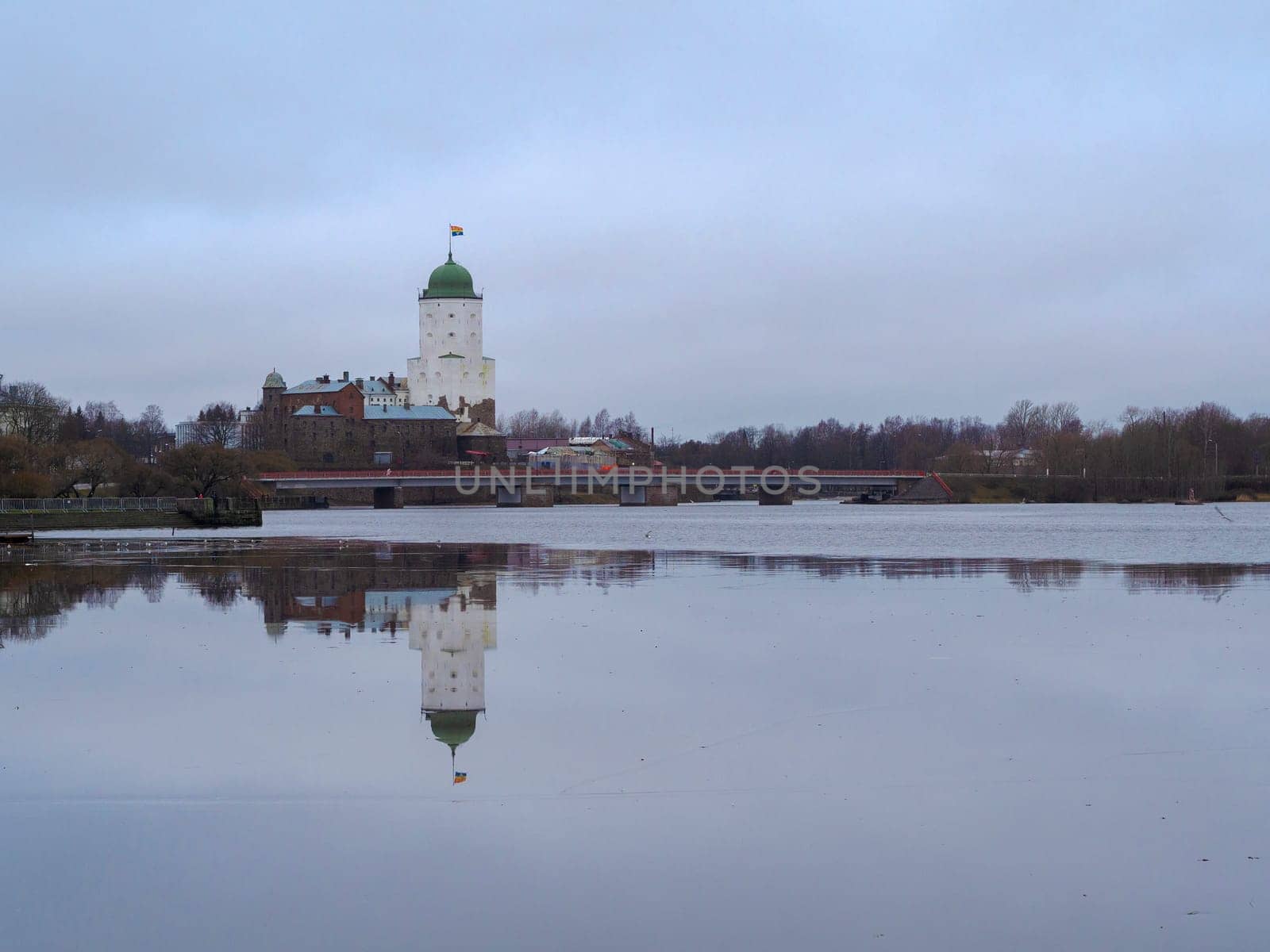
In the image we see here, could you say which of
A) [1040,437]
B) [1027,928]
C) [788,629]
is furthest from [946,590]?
[1040,437]

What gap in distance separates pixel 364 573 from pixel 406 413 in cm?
12335

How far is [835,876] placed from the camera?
7711mm

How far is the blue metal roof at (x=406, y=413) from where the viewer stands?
150 meters

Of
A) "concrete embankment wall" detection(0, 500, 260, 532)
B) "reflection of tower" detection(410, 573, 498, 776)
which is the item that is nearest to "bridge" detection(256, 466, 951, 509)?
"concrete embankment wall" detection(0, 500, 260, 532)

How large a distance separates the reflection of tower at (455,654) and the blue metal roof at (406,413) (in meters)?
127

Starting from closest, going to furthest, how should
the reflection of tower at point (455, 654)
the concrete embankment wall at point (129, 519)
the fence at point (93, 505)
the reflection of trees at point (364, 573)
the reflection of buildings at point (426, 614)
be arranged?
the reflection of tower at point (455, 654) → the reflection of buildings at point (426, 614) → the reflection of trees at point (364, 573) → the concrete embankment wall at point (129, 519) → the fence at point (93, 505)

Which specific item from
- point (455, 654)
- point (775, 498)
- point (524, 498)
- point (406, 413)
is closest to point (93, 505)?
point (455, 654)

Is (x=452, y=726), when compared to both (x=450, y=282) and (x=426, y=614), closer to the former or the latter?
(x=426, y=614)

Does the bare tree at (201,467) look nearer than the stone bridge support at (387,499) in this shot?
Yes

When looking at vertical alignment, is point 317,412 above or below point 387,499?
above

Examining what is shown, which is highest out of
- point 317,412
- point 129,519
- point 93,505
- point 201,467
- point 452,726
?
point 317,412

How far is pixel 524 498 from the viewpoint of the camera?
409 ft

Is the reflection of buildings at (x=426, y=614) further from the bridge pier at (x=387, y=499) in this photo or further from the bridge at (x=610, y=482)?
the bridge pier at (x=387, y=499)

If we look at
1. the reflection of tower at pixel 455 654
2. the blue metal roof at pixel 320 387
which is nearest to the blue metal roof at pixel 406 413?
the blue metal roof at pixel 320 387
